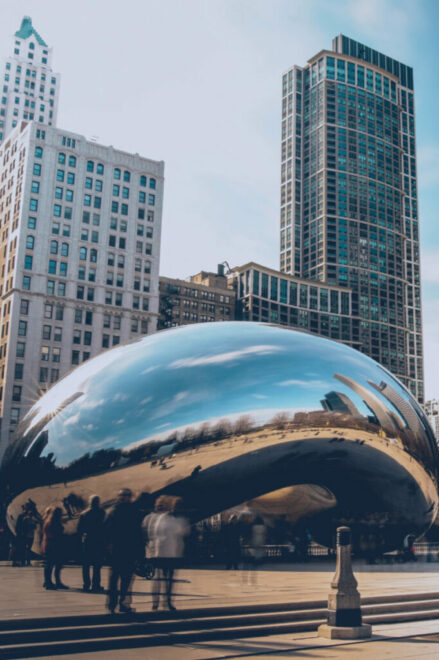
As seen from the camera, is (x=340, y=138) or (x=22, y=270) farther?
(x=340, y=138)

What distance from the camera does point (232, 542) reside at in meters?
6.32

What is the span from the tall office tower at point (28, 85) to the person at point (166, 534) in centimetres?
15036

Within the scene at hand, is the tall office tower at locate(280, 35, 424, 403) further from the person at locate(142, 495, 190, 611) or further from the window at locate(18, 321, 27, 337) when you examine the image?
the person at locate(142, 495, 190, 611)

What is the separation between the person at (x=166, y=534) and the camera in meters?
6.02

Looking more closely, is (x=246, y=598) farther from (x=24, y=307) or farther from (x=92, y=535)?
(x=24, y=307)

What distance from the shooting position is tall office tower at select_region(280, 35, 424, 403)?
15162cm

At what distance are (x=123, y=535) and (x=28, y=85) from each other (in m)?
159

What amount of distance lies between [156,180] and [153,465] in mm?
95118

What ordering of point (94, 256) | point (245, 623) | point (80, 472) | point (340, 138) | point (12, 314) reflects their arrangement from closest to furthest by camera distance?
point (80, 472) → point (245, 623) → point (12, 314) → point (94, 256) → point (340, 138)

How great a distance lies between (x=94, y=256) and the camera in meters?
93.3

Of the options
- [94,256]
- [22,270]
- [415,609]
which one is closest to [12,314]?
[22,270]

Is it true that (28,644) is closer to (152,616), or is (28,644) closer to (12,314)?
(152,616)

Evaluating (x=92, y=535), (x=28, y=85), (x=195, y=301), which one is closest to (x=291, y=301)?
(x=195, y=301)

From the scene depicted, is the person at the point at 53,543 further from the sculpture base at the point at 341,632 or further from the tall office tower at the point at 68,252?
the tall office tower at the point at 68,252
